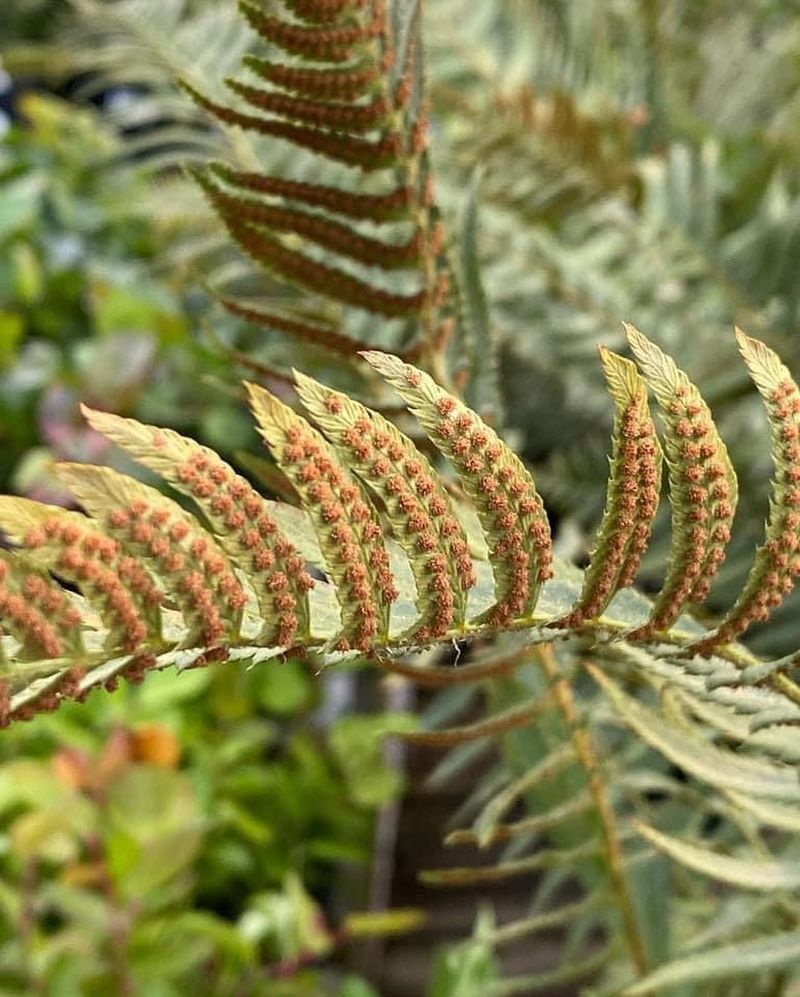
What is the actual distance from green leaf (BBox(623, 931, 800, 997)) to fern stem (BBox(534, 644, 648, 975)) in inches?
3.1

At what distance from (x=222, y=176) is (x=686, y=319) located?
511 mm

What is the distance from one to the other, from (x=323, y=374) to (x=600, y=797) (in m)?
0.40

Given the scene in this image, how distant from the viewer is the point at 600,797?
0.42 metres

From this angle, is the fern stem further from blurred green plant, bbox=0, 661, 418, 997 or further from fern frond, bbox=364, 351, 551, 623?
blurred green plant, bbox=0, 661, 418, 997

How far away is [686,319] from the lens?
76 cm

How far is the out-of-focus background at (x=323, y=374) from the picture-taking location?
0.71 m

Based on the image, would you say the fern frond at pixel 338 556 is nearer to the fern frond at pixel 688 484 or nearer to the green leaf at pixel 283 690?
the fern frond at pixel 688 484

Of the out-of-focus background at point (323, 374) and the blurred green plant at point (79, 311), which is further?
the blurred green plant at point (79, 311)

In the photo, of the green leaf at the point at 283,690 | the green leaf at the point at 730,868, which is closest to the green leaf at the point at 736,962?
the green leaf at the point at 730,868

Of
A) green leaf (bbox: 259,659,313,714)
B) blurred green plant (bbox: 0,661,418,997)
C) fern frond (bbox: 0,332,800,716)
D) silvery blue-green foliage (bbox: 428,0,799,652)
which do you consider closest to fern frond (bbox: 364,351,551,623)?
fern frond (bbox: 0,332,800,716)

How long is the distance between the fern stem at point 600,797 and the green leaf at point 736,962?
0.08m

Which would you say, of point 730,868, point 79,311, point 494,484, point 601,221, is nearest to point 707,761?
point 730,868

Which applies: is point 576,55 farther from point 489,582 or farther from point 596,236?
point 489,582

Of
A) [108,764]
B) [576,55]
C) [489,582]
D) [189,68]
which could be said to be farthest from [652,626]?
[576,55]
